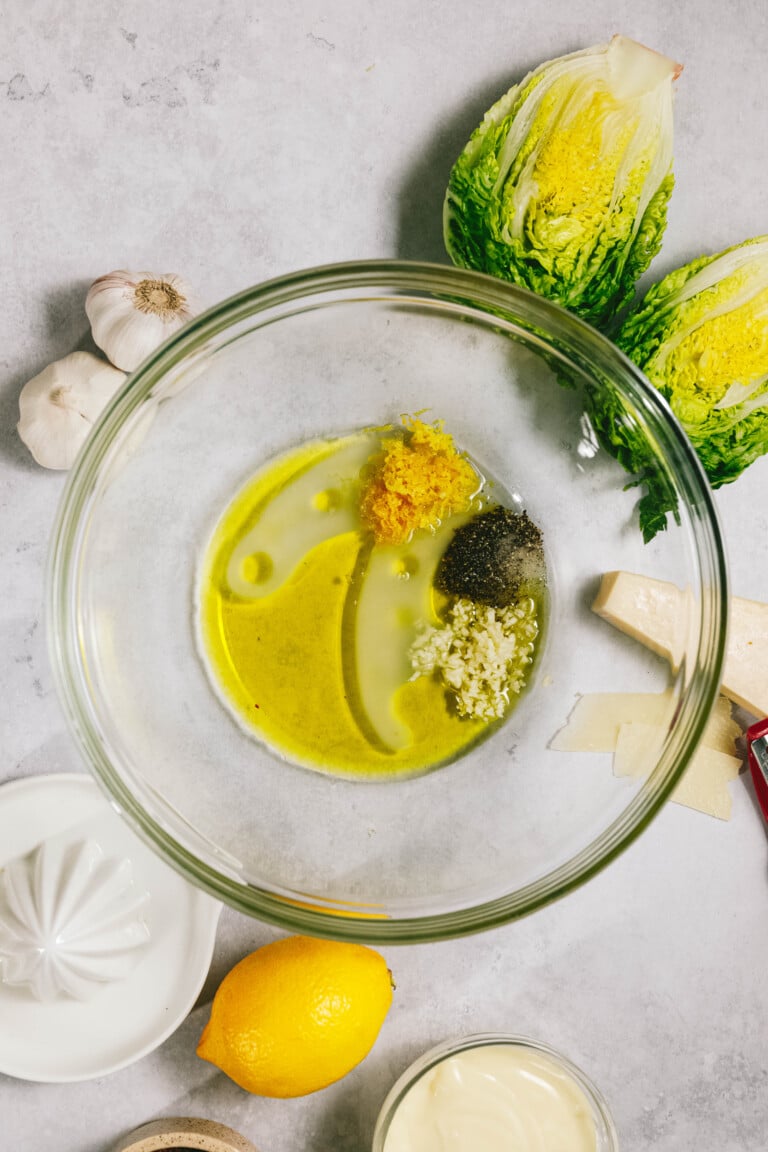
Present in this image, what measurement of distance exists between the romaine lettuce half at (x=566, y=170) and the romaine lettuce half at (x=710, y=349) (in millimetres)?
87

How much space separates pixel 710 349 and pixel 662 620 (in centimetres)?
Result: 31

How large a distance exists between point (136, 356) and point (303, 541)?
283mm

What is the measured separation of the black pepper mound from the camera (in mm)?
1076

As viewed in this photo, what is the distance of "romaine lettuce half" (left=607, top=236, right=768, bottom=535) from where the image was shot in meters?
1.04

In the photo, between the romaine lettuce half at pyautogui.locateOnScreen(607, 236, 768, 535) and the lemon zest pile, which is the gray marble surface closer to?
the romaine lettuce half at pyautogui.locateOnScreen(607, 236, 768, 535)

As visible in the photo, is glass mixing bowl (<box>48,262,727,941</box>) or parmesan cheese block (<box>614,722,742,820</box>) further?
parmesan cheese block (<box>614,722,742,820</box>)

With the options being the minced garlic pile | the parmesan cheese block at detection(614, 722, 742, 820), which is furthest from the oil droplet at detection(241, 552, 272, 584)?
the parmesan cheese block at detection(614, 722, 742, 820)

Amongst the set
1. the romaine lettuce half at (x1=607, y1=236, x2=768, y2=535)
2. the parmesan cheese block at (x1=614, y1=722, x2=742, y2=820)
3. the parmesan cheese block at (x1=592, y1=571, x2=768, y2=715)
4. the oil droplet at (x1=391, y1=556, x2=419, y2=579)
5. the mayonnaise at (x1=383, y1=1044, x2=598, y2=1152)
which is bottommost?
the mayonnaise at (x1=383, y1=1044, x2=598, y2=1152)

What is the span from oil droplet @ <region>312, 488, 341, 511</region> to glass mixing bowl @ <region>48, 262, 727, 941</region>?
71 mm

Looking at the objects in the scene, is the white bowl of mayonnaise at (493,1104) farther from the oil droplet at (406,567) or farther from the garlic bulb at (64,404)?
the garlic bulb at (64,404)

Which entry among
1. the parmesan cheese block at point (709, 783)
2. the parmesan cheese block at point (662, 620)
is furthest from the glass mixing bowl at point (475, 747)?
the parmesan cheese block at point (709, 783)

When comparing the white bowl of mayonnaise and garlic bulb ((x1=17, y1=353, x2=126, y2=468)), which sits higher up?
garlic bulb ((x1=17, y1=353, x2=126, y2=468))

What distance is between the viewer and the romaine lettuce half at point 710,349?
41.1 inches

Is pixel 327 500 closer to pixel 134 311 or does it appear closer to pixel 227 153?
pixel 134 311
